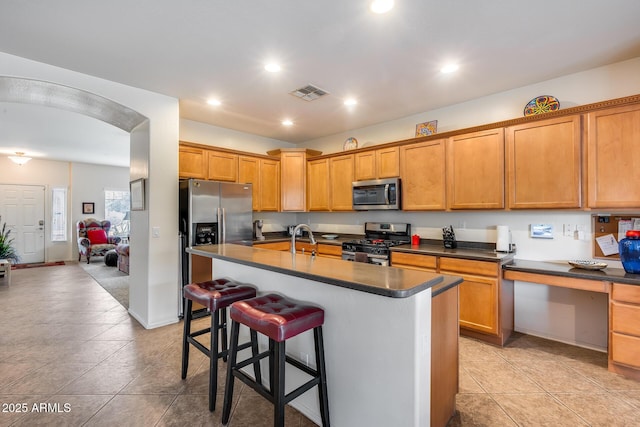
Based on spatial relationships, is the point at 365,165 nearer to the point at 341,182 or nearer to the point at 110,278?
the point at 341,182

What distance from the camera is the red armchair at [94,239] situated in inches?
308

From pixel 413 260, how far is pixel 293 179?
8.48 ft

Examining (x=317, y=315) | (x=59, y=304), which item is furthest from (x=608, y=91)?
(x=59, y=304)

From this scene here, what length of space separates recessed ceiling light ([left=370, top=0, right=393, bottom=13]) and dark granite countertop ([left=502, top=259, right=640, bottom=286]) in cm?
259

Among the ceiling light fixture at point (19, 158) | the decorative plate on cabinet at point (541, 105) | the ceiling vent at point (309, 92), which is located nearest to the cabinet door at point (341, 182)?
the ceiling vent at point (309, 92)

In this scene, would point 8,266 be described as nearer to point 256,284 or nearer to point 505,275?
point 256,284

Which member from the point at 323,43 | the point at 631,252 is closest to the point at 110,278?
the point at 323,43

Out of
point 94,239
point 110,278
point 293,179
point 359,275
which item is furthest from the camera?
point 94,239

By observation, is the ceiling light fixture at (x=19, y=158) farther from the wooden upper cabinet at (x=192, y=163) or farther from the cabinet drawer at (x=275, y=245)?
the cabinet drawer at (x=275, y=245)

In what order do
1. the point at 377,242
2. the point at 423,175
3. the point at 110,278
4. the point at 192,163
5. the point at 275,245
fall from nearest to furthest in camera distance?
the point at 423,175 → the point at 192,163 → the point at 377,242 → the point at 275,245 → the point at 110,278

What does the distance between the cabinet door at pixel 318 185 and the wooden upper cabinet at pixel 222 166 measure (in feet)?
4.26

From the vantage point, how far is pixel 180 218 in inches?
153

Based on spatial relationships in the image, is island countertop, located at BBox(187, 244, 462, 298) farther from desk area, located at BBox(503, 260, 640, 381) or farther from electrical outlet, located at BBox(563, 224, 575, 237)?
electrical outlet, located at BBox(563, 224, 575, 237)

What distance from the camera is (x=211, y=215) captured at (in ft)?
12.9
